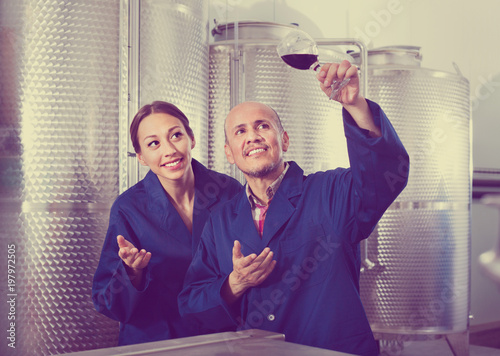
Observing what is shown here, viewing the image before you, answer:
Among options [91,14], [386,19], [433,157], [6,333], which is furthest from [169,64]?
[386,19]

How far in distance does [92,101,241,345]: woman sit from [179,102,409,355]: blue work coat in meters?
0.25

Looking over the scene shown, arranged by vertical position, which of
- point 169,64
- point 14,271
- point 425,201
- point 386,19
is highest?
point 386,19

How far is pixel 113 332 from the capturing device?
8.94ft

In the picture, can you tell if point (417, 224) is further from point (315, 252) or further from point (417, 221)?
point (315, 252)

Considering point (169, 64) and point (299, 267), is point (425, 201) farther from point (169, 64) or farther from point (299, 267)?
point (299, 267)

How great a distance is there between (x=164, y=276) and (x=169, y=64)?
4.25 feet

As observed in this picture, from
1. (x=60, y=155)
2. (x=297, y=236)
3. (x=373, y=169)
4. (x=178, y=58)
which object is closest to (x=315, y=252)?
(x=297, y=236)

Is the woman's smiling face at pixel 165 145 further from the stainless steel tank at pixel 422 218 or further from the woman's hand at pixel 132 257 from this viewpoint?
the stainless steel tank at pixel 422 218

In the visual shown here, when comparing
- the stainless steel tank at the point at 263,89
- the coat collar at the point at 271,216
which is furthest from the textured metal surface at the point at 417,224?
the coat collar at the point at 271,216

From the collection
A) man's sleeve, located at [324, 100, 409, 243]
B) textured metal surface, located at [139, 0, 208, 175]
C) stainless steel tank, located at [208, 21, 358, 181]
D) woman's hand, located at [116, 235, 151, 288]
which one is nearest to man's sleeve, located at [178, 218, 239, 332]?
woman's hand, located at [116, 235, 151, 288]

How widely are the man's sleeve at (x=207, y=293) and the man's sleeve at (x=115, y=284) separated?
20cm

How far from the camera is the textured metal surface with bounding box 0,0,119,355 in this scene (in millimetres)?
2549

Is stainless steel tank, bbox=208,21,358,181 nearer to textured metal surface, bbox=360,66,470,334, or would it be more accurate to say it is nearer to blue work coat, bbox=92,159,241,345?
textured metal surface, bbox=360,66,470,334

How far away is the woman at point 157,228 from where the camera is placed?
78.7 inches
